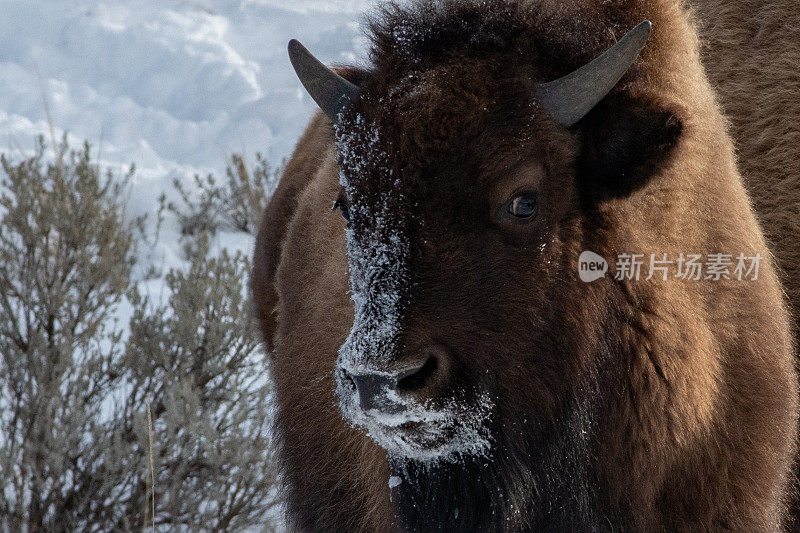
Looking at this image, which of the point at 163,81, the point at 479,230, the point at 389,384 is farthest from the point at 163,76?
the point at 389,384

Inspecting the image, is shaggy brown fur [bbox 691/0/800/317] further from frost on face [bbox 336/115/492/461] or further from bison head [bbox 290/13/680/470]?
frost on face [bbox 336/115/492/461]

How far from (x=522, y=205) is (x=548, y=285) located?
0.77ft

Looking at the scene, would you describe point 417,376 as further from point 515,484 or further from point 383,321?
point 515,484

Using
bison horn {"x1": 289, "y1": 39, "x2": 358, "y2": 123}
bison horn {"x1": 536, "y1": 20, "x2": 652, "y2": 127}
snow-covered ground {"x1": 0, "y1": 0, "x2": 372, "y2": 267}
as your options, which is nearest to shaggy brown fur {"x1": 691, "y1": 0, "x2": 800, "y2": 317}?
bison horn {"x1": 536, "y1": 20, "x2": 652, "y2": 127}

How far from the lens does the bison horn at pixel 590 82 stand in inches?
78.7

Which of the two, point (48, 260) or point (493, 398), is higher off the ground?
point (48, 260)

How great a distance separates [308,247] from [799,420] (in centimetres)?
204

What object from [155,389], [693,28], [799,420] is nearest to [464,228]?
[693,28]

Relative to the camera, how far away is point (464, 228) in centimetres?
203

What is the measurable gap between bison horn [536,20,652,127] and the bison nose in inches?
28.8

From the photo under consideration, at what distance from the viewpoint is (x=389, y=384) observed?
193 cm

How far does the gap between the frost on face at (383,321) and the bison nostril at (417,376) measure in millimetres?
32

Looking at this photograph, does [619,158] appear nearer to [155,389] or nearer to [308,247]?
[308,247]

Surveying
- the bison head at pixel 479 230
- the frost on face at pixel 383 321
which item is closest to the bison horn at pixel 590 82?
the bison head at pixel 479 230
